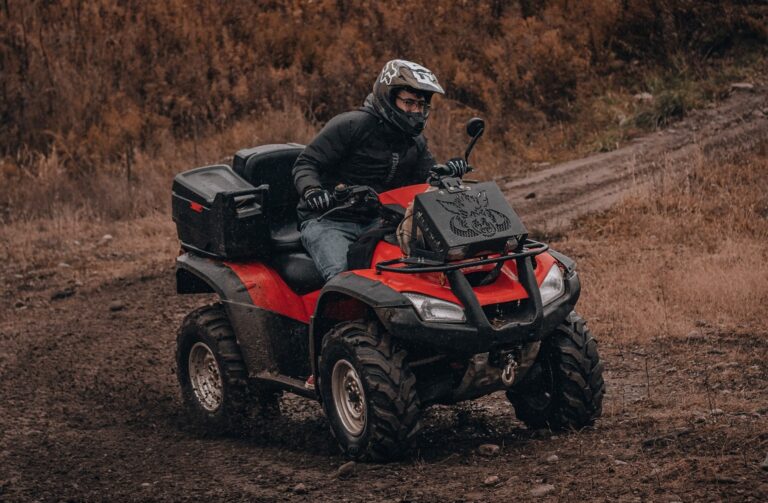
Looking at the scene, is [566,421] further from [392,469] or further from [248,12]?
[248,12]

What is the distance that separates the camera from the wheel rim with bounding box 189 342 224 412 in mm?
7812

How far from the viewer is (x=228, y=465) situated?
6781 mm

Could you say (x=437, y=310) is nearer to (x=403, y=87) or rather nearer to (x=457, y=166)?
(x=457, y=166)

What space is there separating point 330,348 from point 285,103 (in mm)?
11558

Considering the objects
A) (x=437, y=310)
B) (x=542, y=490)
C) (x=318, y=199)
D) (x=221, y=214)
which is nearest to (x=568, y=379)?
(x=437, y=310)

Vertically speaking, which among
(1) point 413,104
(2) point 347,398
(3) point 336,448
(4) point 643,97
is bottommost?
(3) point 336,448

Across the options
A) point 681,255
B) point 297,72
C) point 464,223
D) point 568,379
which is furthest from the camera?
point 297,72

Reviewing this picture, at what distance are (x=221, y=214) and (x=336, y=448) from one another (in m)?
1.59

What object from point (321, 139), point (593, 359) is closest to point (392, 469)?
point (593, 359)

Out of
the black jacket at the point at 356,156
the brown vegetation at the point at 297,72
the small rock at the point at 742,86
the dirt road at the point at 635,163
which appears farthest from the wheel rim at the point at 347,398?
the small rock at the point at 742,86

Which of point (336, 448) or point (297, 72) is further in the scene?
point (297, 72)

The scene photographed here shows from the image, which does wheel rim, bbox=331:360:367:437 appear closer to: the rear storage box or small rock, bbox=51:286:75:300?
the rear storage box

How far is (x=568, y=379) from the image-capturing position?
257 inches

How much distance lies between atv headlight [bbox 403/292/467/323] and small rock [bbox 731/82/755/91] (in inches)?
448
